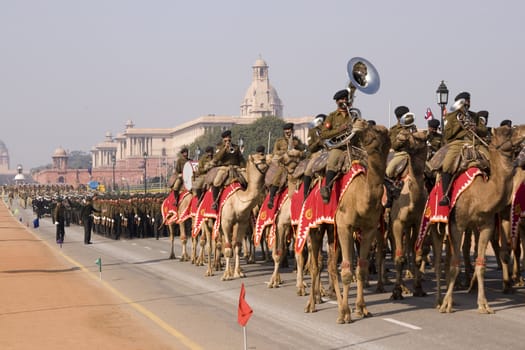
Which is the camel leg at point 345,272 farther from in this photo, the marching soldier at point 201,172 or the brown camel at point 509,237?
the marching soldier at point 201,172

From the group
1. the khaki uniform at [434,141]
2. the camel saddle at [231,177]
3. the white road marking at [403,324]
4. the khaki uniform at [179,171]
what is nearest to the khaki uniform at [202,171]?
the camel saddle at [231,177]

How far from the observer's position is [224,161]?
938 inches

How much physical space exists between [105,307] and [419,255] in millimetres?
5689

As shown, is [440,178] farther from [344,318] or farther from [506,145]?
[344,318]

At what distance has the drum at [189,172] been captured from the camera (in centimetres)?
2850

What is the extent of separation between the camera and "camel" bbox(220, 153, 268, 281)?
2158 cm

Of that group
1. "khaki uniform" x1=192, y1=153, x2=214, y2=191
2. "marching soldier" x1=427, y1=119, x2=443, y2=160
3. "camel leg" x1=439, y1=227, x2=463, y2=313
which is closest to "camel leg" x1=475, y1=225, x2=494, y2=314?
"camel leg" x1=439, y1=227, x2=463, y2=313

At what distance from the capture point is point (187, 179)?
2900cm

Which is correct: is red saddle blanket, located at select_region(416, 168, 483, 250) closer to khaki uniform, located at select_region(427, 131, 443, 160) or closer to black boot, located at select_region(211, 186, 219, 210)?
khaki uniform, located at select_region(427, 131, 443, 160)

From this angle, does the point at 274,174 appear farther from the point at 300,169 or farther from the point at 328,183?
the point at 328,183

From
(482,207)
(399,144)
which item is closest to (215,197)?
(399,144)

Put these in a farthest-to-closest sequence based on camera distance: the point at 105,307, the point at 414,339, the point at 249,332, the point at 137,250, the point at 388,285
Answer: the point at 137,250, the point at 388,285, the point at 105,307, the point at 249,332, the point at 414,339

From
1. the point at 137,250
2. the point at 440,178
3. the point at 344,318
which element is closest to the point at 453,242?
the point at 440,178

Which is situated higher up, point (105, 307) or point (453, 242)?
point (453, 242)
